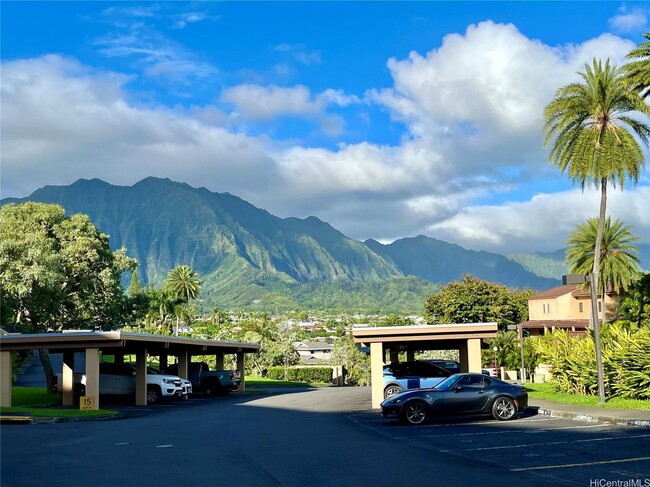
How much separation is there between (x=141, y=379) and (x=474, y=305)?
2217 inches

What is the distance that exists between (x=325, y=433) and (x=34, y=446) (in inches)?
265

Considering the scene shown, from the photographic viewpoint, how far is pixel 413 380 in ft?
90.1

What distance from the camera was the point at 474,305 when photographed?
81.9 metres

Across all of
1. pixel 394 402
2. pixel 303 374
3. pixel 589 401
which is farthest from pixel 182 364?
pixel 303 374

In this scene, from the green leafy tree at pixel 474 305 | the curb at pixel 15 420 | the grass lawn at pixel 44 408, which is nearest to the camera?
the curb at pixel 15 420

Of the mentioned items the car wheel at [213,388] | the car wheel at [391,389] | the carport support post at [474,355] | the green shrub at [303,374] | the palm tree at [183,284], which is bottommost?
the green shrub at [303,374]

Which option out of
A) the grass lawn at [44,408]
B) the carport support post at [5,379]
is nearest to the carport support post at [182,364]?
the grass lawn at [44,408]

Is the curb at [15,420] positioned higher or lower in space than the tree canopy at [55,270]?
lower

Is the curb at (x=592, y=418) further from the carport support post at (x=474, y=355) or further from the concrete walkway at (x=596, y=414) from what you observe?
the carport support post at (x=474, y=355)

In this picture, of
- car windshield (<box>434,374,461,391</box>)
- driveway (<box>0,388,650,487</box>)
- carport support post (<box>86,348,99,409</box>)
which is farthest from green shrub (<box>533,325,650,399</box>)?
carport support post (<box>86,348,99,409</box>)

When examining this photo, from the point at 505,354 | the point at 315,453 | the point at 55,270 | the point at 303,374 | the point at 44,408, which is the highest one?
the point at 55,270

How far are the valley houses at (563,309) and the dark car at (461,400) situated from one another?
179 ft

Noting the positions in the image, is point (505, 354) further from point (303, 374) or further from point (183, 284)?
point (183, 284)

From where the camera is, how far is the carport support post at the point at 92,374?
2662cm
